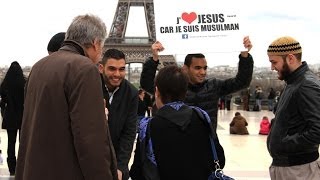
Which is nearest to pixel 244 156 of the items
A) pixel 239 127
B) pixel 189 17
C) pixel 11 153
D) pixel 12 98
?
pixel 239 127

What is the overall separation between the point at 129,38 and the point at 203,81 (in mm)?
41813

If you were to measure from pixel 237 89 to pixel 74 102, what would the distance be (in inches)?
81.4

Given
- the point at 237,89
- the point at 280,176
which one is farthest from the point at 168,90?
the point at 237,89

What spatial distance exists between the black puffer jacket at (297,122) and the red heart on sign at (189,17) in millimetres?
1193

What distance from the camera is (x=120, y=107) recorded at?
381 centimetres

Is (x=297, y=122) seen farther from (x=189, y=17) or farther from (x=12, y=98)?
(x=12, y=98)

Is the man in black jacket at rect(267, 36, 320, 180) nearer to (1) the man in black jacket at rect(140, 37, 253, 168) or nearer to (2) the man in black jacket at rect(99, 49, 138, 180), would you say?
(1) the man in black jacket at rect(140, 37, 253, 168)

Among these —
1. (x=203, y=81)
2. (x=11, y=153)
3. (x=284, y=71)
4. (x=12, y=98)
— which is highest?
(x=284, y=71)

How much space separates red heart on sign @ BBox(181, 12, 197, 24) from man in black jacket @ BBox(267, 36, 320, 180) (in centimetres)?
100

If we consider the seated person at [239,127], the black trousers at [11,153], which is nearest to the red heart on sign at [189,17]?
the black trousers at [11,153]

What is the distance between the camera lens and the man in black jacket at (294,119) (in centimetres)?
336

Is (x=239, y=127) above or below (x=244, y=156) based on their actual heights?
below

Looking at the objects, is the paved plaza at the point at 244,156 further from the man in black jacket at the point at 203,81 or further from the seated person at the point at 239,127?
the man in black jacket at the point at 203,81

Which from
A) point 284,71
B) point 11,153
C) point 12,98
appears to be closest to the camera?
point 284,71
